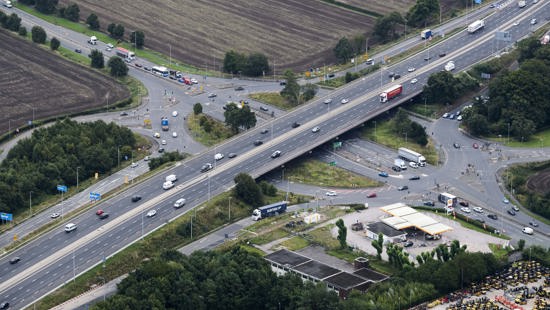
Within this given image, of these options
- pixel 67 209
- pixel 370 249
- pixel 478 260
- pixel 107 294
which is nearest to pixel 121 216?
pixel 67 209

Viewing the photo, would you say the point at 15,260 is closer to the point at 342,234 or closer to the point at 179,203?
the point at 179,203

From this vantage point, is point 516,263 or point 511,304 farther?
point 516,263

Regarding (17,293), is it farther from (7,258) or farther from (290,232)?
(290,232)

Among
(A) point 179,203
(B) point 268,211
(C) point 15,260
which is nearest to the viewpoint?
(C) point 15,260

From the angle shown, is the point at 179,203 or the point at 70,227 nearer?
the point at 70,227

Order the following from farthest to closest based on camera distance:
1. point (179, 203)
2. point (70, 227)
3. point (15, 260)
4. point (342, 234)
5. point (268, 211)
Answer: point (268, 211) < point (179, 203) < point (70, 227) < point (342, 234) < point (15, 260)

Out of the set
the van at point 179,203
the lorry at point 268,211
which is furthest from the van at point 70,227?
the lorry at point 268,211

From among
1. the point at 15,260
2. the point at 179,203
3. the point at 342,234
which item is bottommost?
the point at 15,260

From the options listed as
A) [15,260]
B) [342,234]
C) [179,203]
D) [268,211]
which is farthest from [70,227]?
[342,234]
